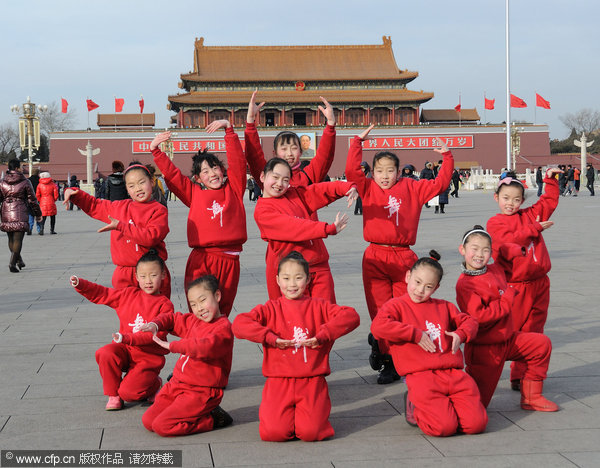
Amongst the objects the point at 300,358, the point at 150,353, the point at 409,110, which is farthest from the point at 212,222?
the point at 409,110

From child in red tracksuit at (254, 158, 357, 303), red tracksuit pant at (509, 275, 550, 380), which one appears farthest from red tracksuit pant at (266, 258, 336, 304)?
red tracksuit pant at (509, 275, 550, 380)

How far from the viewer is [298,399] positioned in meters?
3.57

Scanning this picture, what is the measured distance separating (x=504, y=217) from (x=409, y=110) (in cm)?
4353

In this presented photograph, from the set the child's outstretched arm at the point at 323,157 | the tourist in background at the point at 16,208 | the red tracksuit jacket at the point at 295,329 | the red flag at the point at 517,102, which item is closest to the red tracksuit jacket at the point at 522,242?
the child's outstretched arm at the point at 323,157

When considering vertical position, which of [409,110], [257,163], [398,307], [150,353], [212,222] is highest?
[409,110]

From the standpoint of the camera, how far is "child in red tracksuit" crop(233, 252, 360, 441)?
3.47m

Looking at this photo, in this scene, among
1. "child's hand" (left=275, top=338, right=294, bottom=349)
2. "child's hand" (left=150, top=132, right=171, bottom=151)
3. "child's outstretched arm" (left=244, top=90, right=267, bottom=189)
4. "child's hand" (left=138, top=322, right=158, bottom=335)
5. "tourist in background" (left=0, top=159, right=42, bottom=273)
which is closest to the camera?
"child's hand" (left=275, top=338, right=294, bottom=349)

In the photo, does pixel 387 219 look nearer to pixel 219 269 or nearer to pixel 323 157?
pixel 323 157

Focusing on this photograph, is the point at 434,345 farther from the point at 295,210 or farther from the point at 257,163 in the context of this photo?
the point at 257,163

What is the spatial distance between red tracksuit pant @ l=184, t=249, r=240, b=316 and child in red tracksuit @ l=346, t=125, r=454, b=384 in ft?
2.70

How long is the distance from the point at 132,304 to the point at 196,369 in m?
0.71

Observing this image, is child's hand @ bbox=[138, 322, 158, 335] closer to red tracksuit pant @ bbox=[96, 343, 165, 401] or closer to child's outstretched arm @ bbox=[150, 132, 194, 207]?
red tracksuit pant @ bbox=[96, 343, 165, 401]

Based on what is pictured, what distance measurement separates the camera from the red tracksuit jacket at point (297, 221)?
4.11 metres

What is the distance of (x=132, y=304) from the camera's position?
4207mm
